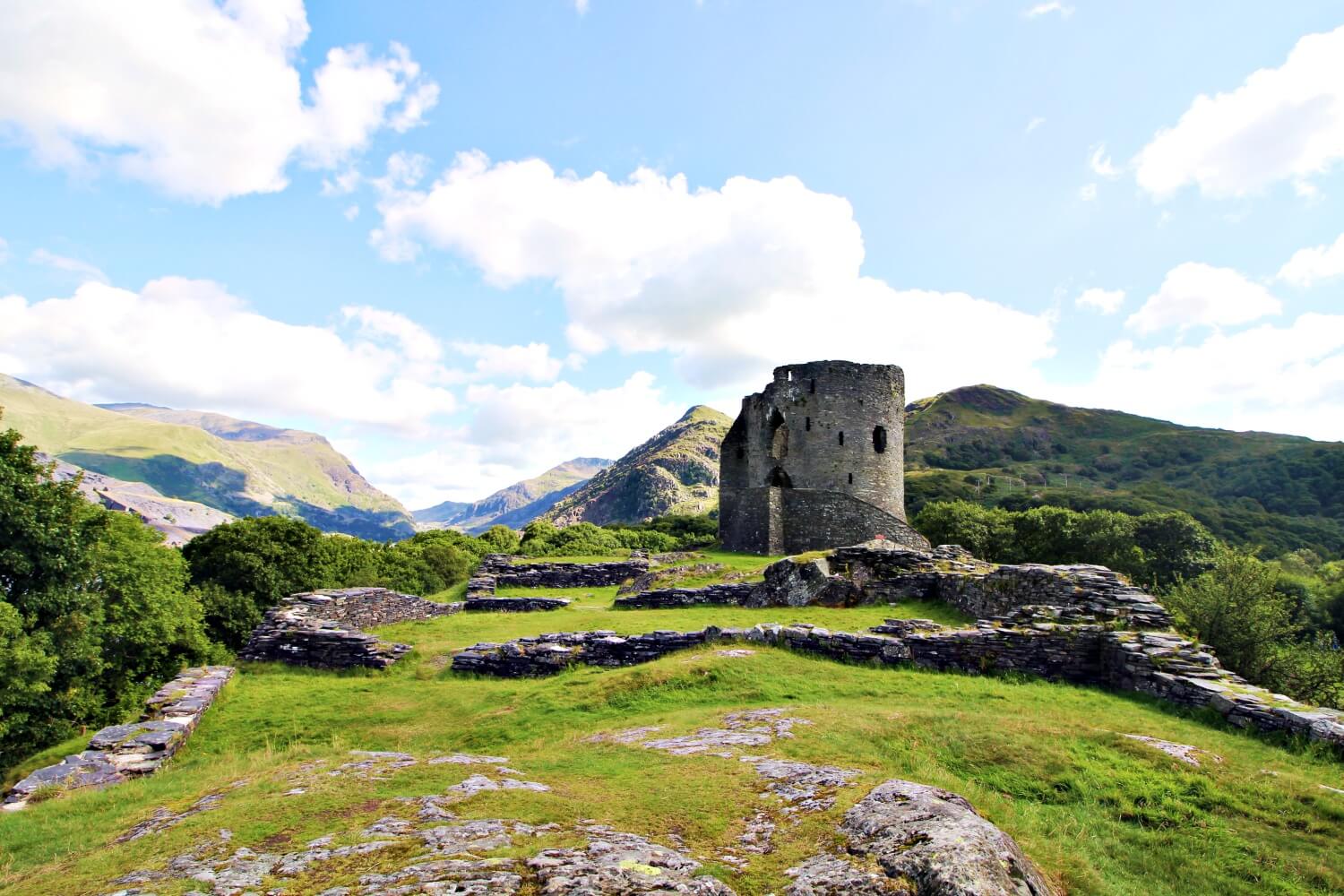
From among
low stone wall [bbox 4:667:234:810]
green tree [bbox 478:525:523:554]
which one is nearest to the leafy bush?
low stone wall [bbox 4:667:234:810]

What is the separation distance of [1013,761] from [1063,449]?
189 meters

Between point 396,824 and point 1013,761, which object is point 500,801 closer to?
point 396,824

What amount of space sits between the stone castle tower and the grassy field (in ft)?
63.4

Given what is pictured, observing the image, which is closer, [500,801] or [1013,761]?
[500,801]

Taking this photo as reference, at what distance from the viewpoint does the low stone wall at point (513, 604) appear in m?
24.0

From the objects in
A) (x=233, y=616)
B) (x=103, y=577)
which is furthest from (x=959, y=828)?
(x=233, y=616)

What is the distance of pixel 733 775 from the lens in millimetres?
7379

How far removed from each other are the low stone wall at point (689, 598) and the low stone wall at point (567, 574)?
6.86 meters

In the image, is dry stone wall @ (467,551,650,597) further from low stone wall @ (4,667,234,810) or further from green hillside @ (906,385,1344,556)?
green hillside @ (906,385,1344,556)

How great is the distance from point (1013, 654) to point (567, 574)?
2069 cm

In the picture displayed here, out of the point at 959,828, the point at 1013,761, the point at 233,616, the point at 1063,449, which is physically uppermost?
the point at 1063,449

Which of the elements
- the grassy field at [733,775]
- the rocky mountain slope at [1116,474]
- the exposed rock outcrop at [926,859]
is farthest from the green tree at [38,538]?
the rocky mountain slope at [1116,474]

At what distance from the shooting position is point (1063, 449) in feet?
552

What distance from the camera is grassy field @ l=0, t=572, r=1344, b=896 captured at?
229 inches
